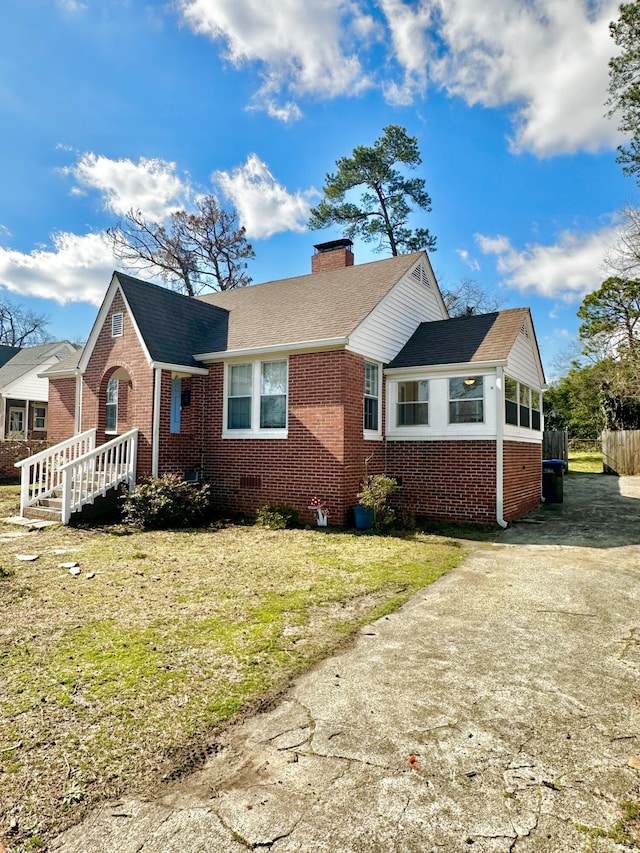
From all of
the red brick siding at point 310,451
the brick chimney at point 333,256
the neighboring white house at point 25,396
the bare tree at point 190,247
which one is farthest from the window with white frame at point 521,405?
the neighboring white house at point 25,396

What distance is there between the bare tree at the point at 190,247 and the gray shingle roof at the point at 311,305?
1353 centimetres

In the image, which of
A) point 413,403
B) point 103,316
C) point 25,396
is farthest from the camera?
point 25,396

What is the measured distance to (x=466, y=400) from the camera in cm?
1062

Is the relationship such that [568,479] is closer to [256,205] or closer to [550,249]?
[550,249]

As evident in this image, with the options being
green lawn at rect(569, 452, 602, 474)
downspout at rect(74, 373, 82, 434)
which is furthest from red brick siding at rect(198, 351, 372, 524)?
green lawn at rect(569, 452, 602, 474)

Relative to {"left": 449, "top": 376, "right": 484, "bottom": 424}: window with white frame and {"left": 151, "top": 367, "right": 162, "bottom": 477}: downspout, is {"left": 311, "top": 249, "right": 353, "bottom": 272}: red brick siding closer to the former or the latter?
{"left": 449, "top": 376, "right": 484, "bottom": 424}: window with white frame

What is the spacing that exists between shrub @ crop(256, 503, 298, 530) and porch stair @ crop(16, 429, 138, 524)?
10.5ft

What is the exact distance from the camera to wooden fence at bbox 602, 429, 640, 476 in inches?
851

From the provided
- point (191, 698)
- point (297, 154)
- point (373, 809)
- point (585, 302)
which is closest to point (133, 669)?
point (191, 698)

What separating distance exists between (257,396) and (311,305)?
9.73 ft

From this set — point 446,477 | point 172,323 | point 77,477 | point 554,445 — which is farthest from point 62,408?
point 554,445

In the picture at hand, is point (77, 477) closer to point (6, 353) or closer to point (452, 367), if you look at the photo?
point (452, 367)

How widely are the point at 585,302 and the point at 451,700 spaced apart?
31.3 m

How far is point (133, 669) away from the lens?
11.4 feet
